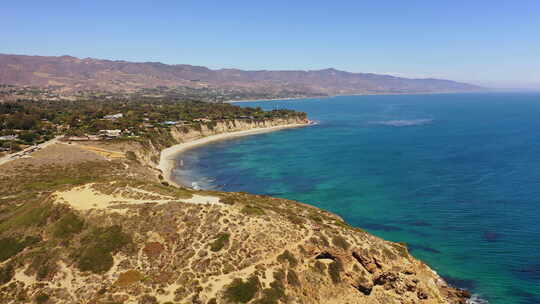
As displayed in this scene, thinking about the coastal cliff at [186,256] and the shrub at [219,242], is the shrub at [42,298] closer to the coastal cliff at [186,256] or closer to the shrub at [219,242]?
the coastal cliff at [186,256]

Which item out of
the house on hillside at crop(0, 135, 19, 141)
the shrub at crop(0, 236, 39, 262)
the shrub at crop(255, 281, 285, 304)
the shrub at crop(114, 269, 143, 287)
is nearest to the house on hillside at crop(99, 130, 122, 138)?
the house on hillside at crop(0, 135, 19, 141)

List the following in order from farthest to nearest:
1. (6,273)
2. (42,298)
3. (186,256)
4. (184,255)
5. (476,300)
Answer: (476,300), (184,255), (186,256), (6,273), (42,298)

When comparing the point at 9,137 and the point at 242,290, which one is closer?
the point at 242,290

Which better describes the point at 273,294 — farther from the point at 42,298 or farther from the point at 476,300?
the point at 476,300

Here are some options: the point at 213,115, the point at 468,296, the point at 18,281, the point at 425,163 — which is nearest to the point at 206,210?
the point at 18,281

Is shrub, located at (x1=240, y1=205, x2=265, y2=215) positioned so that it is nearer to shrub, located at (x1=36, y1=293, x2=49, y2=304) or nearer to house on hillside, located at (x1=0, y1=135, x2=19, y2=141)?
shrub, located at (x1=36, y1=293, x2=49, y2=304)

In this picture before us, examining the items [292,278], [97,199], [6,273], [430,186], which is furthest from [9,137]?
[430,186]
